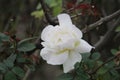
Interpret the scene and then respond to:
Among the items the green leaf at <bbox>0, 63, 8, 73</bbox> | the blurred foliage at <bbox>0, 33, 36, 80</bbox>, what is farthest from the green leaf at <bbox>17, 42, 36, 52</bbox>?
the green leaf at <bbox>0, 63, 8, 73</bbox>

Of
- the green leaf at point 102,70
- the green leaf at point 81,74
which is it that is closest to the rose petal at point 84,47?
the green leaf at point 81,74

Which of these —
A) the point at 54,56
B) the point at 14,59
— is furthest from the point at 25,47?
the point at 54,56

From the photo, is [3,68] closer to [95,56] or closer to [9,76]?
[9,76]

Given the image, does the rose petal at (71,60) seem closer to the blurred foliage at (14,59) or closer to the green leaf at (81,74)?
the green leaf at (81,74)

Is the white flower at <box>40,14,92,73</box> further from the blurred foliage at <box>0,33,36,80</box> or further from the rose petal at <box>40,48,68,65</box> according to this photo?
the blurred foliage at <box>0,33,36,80</box>

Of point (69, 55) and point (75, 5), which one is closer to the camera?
point (69, 55)

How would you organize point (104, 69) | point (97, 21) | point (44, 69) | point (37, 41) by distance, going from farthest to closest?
1. point (44, 69)
2. point (37, 41)
3. point (97, 21)
4. point (104, 69)

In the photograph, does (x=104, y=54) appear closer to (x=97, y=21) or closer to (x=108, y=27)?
(x=108, y=27)

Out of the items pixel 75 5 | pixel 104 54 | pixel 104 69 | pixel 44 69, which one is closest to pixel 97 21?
pixel 75 5
